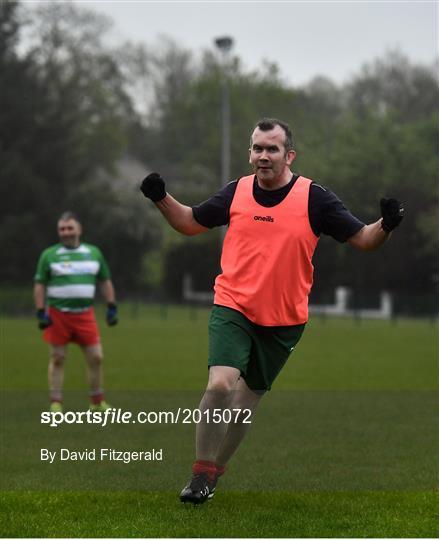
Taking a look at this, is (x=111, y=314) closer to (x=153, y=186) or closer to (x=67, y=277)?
(x=67, y=277)

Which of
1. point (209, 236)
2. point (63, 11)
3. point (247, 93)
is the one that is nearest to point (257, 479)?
point (209, 236)

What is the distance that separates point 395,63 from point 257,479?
66213 millimetres

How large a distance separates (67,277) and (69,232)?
514 mm

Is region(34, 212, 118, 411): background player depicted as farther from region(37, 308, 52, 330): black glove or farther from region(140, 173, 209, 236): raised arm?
region(140, 173, 209, 236): raised arm

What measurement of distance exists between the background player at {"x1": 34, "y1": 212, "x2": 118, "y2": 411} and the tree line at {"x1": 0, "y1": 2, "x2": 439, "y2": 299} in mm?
34208

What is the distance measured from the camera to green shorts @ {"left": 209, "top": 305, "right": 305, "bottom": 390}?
20.6 feet

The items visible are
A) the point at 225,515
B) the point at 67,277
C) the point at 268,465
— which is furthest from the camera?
the point at 67,277

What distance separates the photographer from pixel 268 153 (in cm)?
641

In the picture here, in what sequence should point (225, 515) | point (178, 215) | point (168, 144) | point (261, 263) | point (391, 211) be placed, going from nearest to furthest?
point (225, 515) < point (391, 211) < point (261, 263) < point (178, 215) < point (168, 144)

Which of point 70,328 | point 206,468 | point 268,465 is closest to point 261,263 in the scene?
point 206,468

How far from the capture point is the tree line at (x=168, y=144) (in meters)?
46.5

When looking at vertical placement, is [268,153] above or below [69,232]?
above

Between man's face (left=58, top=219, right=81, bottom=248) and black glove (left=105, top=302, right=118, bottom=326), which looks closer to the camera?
man's face (left=58, top=219, right=81, bottom=248)

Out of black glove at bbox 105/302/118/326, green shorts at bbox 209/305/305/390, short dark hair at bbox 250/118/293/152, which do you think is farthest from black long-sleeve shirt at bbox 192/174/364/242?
black glove at bbox 105/302/118/326
